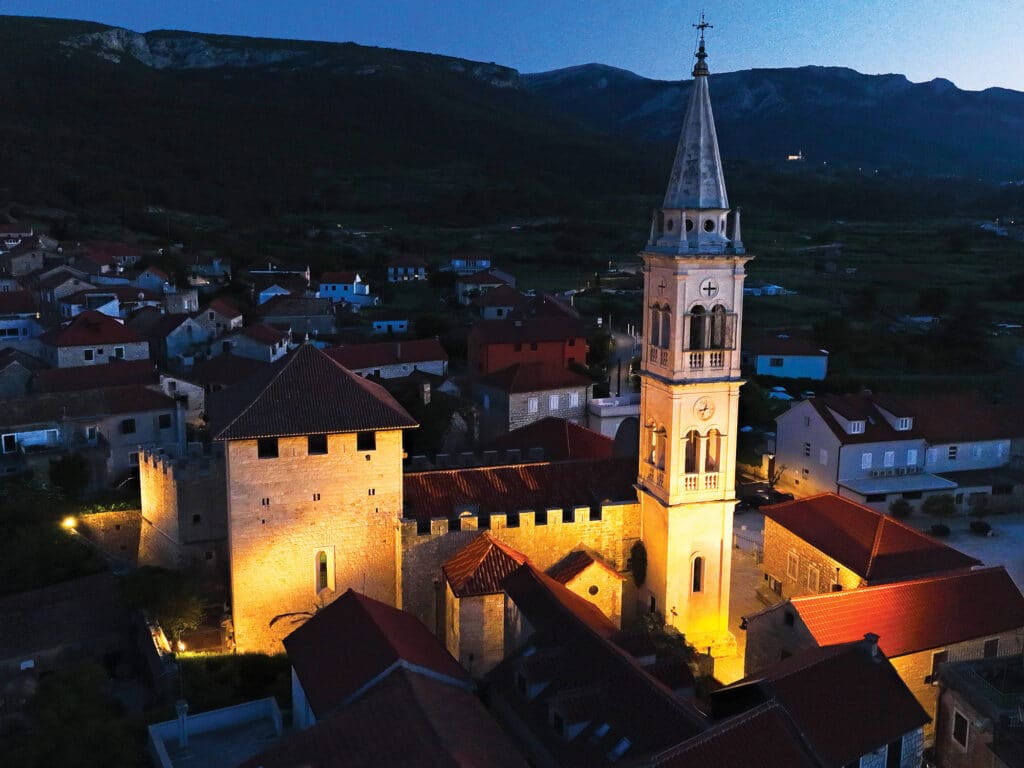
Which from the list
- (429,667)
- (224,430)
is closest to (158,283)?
(224,430)

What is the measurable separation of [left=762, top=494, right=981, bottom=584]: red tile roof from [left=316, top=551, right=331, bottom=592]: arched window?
15.0m

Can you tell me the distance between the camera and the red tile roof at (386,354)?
188ft

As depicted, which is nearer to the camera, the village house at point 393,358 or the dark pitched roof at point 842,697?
the dark pitched roof at point 842,697

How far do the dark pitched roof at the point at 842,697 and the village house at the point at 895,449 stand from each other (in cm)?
2099

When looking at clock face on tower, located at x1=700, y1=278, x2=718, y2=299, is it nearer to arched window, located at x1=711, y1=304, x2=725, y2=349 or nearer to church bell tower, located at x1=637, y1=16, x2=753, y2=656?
church bell tower, located at x1=637, y1=16, x2=753, y2=656

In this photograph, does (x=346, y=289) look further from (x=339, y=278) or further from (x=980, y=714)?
(x=980, y=714)

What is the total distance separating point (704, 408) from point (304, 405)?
1144 centimetres

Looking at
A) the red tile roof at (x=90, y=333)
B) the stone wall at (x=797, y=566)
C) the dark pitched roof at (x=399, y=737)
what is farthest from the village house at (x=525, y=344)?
the dark pitched roof at (x=399, y=737)

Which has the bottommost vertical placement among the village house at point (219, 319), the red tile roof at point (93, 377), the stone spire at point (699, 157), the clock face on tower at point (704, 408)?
the red tile roof at point (93, 377)

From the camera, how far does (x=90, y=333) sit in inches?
2071

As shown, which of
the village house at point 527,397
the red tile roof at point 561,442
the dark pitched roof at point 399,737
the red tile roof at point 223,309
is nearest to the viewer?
the dark pitched roof at point 399,737

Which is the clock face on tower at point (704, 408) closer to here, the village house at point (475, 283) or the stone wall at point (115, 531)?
the stone wall at point (115, 531)

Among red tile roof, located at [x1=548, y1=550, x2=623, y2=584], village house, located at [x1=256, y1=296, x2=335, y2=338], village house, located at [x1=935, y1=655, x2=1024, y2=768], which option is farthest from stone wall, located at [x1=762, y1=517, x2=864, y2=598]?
village house, located at [x1=256, y1=296, x2=335, y2=338]

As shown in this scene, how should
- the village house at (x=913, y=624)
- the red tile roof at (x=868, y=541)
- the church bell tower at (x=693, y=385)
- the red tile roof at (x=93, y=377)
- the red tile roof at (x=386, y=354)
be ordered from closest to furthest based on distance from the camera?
the village house at (x=913, y=624), the church bell tower at (x=693, y=385), the red tile roof at (x=868, y=541), the red tile roof at (x=93, y=377), the red tile roof at (x=386, y=354)
